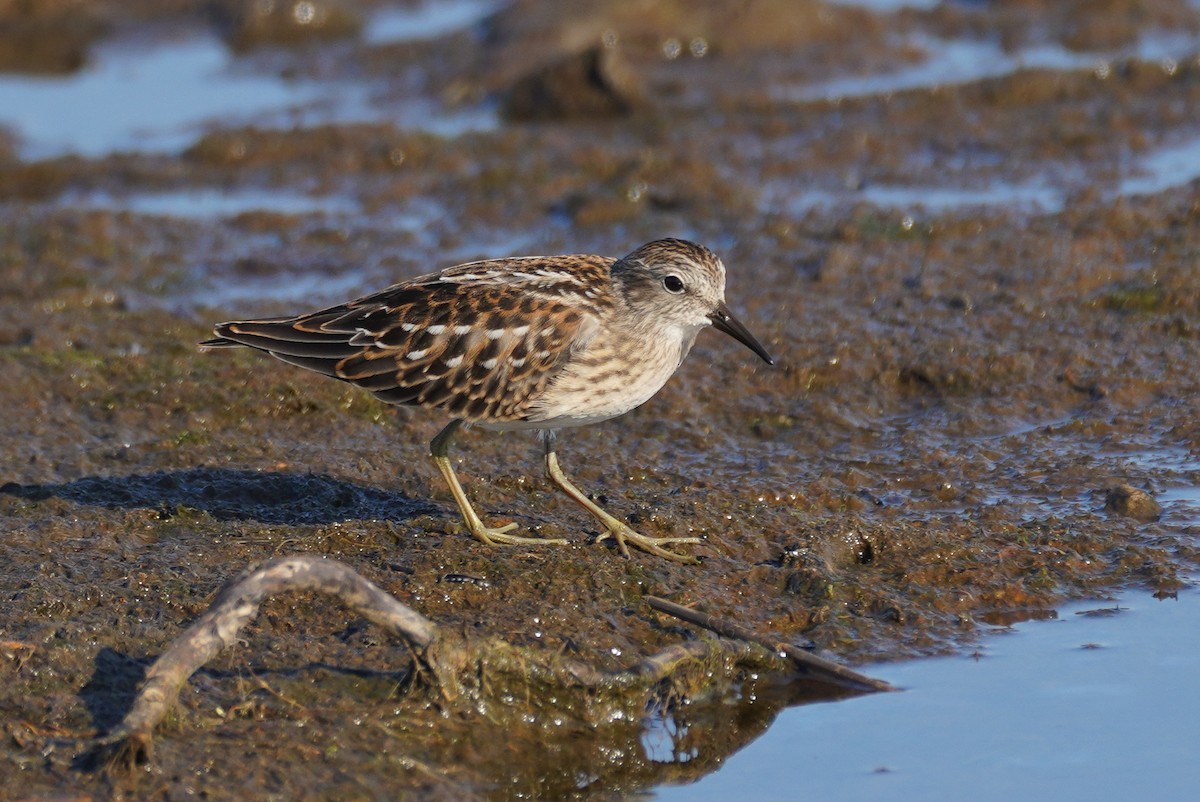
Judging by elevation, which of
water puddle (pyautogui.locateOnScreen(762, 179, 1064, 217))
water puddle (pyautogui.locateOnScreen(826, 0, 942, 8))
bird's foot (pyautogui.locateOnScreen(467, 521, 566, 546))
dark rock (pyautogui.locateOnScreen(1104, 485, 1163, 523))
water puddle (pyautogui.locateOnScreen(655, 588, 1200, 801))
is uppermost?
water puddle (pyautogui.locateOnScreen(826, 0, 942, 8))

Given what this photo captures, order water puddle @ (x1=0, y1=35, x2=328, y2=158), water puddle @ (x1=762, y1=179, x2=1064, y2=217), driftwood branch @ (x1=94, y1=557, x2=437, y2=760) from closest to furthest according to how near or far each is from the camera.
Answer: driftwood branch @ (x1=94, y1=557, x2=437, y2=760)
water puddle @ (x1=762, y1=179, x2=1064, y2=217)
water puddle @ (x1=0, y1=35, x2=328, y2=158)

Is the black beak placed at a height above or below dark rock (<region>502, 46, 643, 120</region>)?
below

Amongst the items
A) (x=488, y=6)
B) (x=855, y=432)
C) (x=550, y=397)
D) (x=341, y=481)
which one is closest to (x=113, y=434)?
(x=341, y=481)

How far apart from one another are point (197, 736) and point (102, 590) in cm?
121

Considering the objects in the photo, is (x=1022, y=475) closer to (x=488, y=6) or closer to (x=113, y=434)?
(x=113, y=434)

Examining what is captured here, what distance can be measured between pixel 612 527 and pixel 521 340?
35.8 inches

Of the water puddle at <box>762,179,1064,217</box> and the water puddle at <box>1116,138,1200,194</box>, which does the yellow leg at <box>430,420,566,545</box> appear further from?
the water puddle at <box>1116,138,1200,194</box>

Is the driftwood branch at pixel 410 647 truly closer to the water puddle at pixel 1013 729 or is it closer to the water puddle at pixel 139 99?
the water puddle at pixel 1013 729

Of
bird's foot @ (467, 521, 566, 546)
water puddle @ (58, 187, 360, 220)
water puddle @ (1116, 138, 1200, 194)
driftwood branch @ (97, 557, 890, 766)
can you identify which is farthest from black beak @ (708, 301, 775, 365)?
water puddle @ (58, 187, 360, 220)

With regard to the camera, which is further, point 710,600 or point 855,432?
point 855,432

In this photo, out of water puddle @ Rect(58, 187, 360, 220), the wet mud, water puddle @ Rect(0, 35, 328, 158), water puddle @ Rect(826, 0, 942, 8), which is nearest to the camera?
the wet mud

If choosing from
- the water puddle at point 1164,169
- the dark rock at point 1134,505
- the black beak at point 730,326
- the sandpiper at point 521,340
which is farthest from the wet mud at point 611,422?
the black beak at point 730,326

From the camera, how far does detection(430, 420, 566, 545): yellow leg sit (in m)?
6.92

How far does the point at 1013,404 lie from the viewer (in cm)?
873
